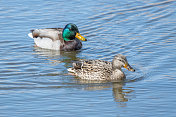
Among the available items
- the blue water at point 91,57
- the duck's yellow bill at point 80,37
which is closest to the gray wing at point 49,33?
the blue water at point 91,57

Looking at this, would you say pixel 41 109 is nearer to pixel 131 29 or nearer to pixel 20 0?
pixel 131 29

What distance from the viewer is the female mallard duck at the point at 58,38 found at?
1588cm

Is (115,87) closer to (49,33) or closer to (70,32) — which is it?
(70,32)

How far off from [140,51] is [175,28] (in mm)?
2766

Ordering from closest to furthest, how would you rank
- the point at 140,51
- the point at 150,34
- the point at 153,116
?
1. the point at 153,116
2. the point at 140,51
3. the point at 150,34

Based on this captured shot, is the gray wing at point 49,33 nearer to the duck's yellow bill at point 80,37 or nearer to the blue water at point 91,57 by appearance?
the blue water at point 91,57

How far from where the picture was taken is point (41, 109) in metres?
9.77

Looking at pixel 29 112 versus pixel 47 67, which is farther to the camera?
pixel 47 67

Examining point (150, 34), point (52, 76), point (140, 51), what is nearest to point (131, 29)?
point (150, 34)

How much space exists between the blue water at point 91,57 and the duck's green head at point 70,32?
1.61 ft

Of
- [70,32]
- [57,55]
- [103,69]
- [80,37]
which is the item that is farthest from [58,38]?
[103,69]

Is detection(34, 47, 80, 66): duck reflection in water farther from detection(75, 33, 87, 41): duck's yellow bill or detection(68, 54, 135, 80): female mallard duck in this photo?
detection(68, 54, 135, 80): female mallard duck

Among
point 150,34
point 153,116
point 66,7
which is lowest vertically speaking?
point 153,116

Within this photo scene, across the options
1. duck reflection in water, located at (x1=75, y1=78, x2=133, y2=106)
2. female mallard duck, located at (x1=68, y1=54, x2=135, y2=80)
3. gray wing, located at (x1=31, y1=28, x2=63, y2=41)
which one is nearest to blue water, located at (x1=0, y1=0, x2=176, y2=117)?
duck reflection in water, located at (x1=75, y1=78, x2=133, y2=106)
